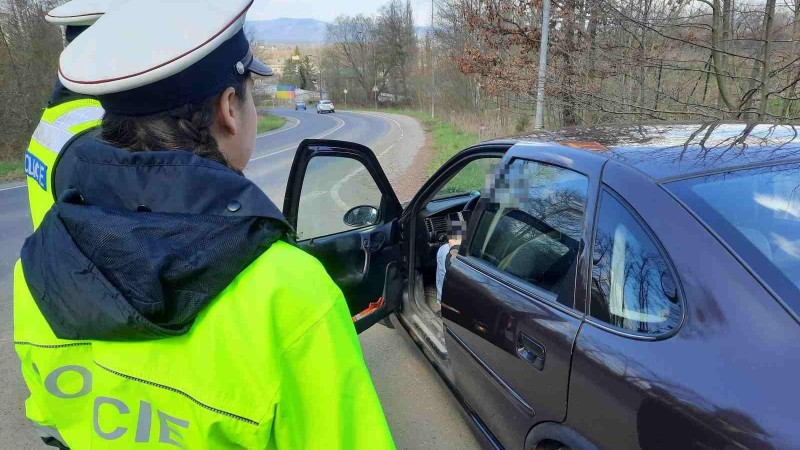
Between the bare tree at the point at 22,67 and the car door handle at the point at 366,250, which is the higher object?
the bare tree at the point at 22,67

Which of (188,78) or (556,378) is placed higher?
(188,78)

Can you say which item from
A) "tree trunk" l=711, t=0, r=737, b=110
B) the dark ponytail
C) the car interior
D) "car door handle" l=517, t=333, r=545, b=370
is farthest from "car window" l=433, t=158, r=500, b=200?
Answer: "tree trunk" l=711, t=0, r=737, b=110

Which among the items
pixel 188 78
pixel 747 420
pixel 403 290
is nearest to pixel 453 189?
pixel 403 290

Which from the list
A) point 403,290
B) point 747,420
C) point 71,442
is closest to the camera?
point 71,442

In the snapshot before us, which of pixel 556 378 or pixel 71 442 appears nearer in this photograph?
pixel 71 442

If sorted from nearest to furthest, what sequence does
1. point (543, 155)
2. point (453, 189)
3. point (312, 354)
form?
point (312, 354) → point (543, 155) → point (453, 189)

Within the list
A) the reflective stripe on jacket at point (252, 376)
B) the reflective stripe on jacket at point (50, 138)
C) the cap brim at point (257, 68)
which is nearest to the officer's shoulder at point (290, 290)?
the reflective stripe on jacket at point (252, 376)

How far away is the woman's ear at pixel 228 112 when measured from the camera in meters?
0.92

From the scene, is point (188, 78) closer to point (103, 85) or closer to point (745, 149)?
point (103, 85)

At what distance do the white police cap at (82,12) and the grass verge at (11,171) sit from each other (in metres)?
12.4

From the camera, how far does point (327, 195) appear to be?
3.20 meters

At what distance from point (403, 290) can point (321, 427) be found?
2.58m

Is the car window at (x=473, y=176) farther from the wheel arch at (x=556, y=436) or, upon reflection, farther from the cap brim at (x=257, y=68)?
the cap brim at (x=257, y=68)

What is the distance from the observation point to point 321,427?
0.80 metres
